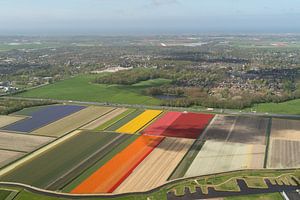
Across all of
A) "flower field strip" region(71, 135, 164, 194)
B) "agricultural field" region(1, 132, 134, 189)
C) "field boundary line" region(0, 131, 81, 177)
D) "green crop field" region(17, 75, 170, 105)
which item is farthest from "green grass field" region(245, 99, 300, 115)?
"field boundary line" region(0, 131, 81, 177)

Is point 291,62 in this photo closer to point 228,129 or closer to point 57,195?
point 228,129

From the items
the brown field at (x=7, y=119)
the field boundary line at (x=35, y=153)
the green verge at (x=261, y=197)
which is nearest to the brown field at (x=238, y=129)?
the green verge at (x=261, y=197)

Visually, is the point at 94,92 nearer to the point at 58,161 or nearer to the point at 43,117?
the point at 43,117

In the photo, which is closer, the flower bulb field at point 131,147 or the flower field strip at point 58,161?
the flower field strip at point 58,161

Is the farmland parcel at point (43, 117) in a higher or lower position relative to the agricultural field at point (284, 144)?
higher

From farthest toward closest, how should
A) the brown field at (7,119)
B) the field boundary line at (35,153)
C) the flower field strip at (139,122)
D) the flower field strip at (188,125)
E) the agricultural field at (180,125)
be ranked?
the brown field at (7,119)
the flower field strip at (139,122)
the agricultural field at (180,125)
the flower field strip at (188,125)
the field boundary line at (35,153)

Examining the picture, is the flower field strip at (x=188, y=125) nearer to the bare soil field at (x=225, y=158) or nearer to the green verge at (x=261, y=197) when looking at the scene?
the bare soil field at (x=225, y=158)

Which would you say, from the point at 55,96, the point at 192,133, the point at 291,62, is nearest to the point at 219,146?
the point at 192,133
